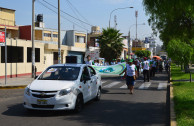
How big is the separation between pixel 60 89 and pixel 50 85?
0.38 m

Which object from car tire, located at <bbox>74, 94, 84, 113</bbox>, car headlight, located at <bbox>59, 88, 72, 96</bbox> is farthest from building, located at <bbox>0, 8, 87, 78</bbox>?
car headlight, located at <bbox>59, 88, 72, 96</bbox>

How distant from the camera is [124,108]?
29.8 ft

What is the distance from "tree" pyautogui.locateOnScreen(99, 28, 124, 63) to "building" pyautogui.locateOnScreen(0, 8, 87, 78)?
4.25 metres

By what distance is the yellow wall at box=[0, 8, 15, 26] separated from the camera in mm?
37125

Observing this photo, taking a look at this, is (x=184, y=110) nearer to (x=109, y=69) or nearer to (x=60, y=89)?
(x=60, y=89)

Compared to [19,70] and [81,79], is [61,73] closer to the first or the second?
[81,79]

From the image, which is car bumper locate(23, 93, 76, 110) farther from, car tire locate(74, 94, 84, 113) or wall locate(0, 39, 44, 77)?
wall locate(0, 39, 44, 77)

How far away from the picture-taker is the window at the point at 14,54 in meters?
23.4

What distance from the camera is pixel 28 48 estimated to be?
26250mm

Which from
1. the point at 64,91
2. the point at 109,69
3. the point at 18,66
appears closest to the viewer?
the point at 64,91

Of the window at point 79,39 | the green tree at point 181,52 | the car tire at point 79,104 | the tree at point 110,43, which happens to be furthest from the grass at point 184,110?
the window at point 79,39

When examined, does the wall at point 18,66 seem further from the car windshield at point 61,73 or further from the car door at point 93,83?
the car windshield at point 61,73

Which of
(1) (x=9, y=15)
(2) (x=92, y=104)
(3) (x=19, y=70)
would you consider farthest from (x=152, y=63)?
(1) (x=9, y=15)

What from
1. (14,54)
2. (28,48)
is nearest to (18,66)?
(14,54)
